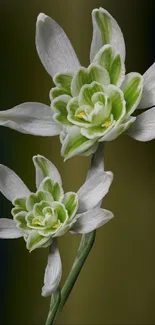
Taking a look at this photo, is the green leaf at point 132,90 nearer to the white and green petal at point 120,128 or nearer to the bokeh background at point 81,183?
the white and green petal at point 120,128

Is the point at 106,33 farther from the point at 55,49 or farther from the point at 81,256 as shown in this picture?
the point at 81,256

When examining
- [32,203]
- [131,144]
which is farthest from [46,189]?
[131,144]

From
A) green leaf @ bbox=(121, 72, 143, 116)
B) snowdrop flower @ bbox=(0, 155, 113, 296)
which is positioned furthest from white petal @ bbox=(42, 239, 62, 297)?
green leaf @ bbox=(121, 72, 143, 116)

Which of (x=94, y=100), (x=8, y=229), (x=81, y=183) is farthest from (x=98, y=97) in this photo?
(x=81, y=183)

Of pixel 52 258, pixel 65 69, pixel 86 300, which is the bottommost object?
pixel 86 300

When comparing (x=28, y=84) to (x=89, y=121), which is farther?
(x=28, y=84)

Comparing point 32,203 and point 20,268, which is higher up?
point 32,203

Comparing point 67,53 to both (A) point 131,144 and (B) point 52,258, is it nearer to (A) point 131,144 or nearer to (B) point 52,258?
(B) point 52,258
